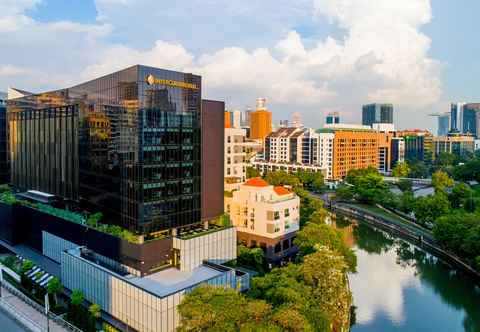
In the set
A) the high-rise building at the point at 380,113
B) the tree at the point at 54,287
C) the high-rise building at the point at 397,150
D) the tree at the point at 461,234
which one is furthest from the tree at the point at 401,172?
the high-rise building at the point at 380,113

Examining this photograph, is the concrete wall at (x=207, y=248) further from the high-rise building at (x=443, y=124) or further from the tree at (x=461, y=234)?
the high-rise building at (x=443, y=124)

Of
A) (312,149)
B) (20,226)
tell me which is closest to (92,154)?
(20,226)

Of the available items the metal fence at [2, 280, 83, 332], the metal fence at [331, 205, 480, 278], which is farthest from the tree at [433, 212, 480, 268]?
the metal fence at [2, 280, 83, 332]

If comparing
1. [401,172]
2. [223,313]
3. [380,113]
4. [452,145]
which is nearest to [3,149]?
[223,313]

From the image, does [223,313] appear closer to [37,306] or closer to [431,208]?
[37,306]

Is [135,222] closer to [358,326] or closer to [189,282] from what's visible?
[189,282]

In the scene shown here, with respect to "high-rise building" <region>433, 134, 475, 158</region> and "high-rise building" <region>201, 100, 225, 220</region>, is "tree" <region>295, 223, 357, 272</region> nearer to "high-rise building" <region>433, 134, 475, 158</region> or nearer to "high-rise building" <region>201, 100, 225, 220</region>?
"high-rise building" <region>201, 100, 225, 220</region>
